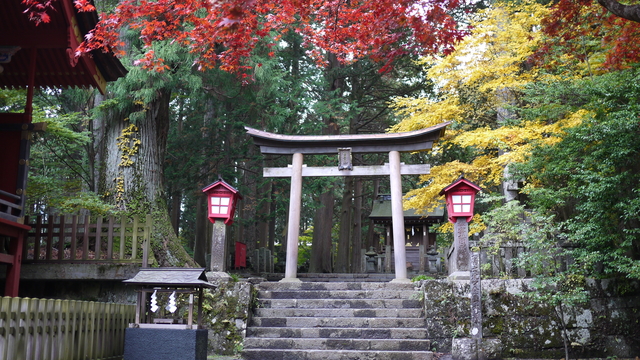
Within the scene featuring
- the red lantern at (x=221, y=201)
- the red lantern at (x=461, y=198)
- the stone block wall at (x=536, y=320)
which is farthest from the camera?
the red lantern at (x=221, y=201)

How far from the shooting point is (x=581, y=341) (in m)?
8.75

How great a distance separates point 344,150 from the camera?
12.0 m

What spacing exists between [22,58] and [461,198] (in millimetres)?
8498

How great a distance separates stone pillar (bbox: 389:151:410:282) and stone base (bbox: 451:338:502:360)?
269cm

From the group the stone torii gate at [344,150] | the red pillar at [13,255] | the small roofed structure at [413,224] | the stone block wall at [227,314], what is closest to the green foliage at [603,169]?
the stone torii gate at [344,150]

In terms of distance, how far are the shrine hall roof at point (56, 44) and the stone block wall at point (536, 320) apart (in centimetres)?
717

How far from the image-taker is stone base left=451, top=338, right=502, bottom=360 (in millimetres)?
7848

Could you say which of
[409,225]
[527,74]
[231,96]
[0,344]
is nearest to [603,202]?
[527,74]

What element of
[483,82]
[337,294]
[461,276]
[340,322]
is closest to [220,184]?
[337,294]

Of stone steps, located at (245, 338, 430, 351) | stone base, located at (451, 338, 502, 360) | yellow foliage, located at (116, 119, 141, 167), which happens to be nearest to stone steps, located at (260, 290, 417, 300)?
stone steps, located at (245, 338, 430, 351)

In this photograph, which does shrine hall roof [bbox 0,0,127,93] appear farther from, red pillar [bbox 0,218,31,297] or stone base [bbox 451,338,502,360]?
stone base [bbox 451,338,502,360]

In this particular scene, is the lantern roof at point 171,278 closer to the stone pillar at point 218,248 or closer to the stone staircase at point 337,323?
the stone staircase at point 337,323

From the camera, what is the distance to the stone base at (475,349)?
7.85 meters

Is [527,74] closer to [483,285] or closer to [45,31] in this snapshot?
[483,285]
